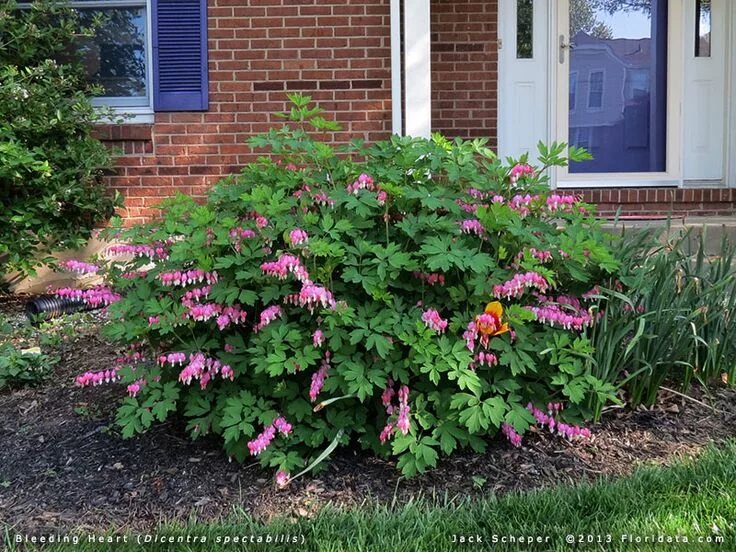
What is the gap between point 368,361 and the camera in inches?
103

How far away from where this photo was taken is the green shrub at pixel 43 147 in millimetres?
4949

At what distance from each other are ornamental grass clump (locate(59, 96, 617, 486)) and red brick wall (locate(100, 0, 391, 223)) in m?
2.91

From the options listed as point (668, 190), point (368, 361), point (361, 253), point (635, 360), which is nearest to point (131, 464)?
point (368, 361)

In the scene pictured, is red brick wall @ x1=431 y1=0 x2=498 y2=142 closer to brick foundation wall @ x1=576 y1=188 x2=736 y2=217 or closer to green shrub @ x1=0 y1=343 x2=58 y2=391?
brick foundation wall @ x1=576 y1=188 x2=736 y2=217

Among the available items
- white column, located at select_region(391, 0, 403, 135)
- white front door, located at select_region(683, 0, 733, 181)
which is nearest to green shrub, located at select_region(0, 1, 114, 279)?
white column, located at select_region(391, 0, 403, 135)

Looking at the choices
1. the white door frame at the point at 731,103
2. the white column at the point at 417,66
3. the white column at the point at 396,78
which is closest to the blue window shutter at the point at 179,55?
the white column at the point at 396,78

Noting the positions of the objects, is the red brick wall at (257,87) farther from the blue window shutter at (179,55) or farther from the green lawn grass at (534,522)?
the green lawn grass at (534,522)

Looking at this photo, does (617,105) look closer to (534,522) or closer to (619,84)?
(619,84)

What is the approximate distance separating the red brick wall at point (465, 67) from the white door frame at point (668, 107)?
607mm

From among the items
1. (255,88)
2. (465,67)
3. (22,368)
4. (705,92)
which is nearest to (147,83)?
(255,88)

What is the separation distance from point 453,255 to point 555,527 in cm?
92

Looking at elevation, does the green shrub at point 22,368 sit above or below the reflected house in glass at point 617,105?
below

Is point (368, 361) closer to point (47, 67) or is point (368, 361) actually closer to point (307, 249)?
point (307, 249)

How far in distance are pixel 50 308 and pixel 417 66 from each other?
295 cm
